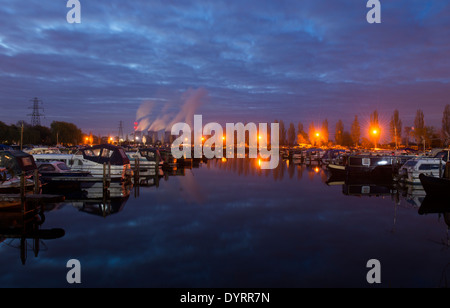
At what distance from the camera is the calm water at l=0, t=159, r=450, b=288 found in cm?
973

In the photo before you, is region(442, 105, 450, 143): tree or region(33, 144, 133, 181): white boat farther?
region(442, 105, 450, 143): tree

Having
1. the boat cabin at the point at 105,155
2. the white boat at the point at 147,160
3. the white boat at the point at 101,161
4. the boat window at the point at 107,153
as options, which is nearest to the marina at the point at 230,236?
the white boat at the point at 101,161

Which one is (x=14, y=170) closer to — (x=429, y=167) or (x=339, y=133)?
(x=429, y=167)

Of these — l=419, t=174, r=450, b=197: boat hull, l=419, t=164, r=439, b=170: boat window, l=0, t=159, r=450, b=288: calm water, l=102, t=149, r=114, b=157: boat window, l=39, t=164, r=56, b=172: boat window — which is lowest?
l=0, t=159, r=450, b=288: calm water

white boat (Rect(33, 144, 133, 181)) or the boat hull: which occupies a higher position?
white boat (Rect(33, 144, 133, 181))

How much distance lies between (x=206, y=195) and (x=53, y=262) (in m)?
15.1

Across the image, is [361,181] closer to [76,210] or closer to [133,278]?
[76,210]

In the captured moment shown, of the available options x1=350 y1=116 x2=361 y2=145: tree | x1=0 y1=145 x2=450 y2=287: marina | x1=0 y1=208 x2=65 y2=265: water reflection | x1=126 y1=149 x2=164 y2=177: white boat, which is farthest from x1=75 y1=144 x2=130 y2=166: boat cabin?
x1=350 y1=116 x2=361 y2=145: tree

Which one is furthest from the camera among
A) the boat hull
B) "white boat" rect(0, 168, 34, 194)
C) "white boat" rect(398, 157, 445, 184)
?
"white boat" rect(398, 157, 445, 184)

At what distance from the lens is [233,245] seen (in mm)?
12852

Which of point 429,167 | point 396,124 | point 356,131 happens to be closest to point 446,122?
point 396,124

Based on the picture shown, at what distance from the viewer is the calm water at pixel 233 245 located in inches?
383

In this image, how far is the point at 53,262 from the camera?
35.8ft

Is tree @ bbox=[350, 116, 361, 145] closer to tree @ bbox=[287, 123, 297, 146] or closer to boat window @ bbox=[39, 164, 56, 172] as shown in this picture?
tree @ bbox=[287, 123, 297, 146]
